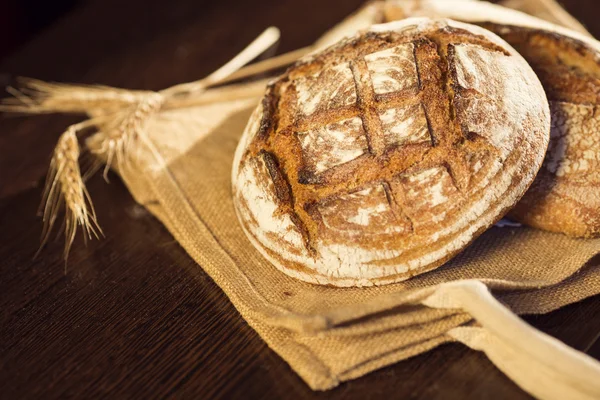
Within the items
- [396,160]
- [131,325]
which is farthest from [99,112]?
[396,160]

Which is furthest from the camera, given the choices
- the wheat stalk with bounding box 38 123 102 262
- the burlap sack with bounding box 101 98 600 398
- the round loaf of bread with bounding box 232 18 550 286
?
the wheat stalk with bounding box 38 123 102 262

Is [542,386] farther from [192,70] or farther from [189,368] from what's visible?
[192,70]

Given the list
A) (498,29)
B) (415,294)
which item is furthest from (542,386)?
(498,29)

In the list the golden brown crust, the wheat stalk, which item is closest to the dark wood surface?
the wheat stalk

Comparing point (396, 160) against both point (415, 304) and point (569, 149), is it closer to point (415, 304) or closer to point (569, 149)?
point (415, 304)

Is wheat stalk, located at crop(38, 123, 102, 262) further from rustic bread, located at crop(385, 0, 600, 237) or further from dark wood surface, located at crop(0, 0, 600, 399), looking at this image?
rustic bread, located at crop(385, 0, 600, 237)
